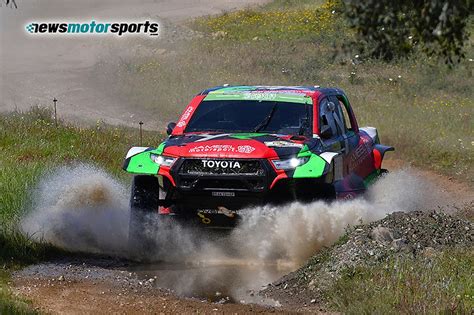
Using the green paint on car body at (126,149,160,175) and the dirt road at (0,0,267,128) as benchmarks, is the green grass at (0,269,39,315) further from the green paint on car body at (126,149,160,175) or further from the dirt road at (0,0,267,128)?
the dirt road at (0,0,267,128)

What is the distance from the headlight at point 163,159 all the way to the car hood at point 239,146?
0.06 m

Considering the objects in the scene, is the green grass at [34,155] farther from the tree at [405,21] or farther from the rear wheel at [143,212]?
the tree at [405,21]

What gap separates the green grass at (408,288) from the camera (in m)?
8.02

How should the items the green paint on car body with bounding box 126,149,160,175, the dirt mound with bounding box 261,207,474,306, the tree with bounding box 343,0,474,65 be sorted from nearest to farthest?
the tree with bounding box 343,0,474,65
the dirt mound with bounding box 261,207,474,306
the green paint on car body with bounding box 126,149,160,175

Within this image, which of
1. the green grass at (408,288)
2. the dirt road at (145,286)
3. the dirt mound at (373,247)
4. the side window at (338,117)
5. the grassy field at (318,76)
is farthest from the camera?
the grassy field at (318,76)

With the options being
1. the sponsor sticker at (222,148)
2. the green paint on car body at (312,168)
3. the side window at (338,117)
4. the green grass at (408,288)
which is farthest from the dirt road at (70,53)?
the green grass at (408,288)

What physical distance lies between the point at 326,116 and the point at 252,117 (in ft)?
3.35

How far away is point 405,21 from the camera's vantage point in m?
6.68

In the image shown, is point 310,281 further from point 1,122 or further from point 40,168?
point 1,122

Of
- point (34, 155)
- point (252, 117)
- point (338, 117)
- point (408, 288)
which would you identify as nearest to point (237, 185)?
point (252, 117)

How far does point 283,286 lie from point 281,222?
1.18 metres

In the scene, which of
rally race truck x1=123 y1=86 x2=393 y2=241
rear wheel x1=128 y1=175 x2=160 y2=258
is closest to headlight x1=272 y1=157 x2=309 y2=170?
rally race truck x1=123 y1=86 x2=393 y2=241

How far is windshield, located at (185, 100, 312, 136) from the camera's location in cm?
→ 1234

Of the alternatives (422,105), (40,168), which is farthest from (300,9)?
(40,168)
